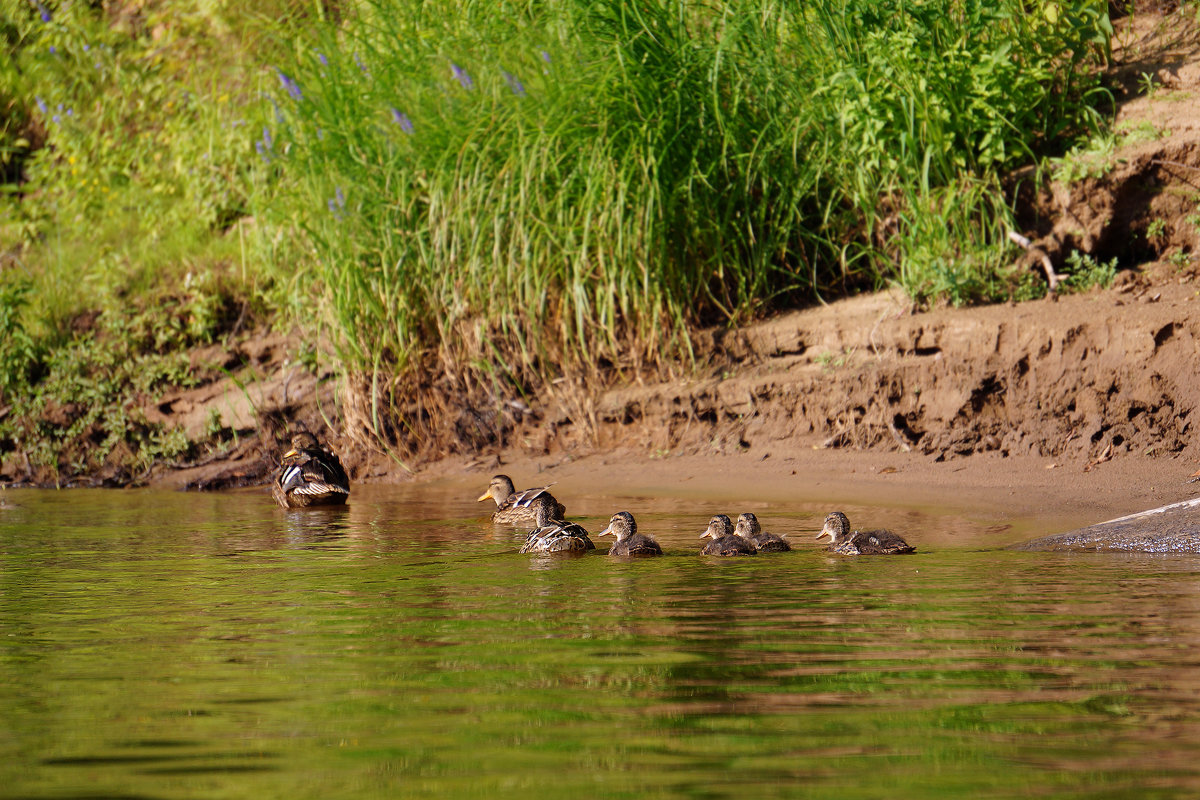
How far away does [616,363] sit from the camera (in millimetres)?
9422

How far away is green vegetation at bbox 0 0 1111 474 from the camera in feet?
28.9

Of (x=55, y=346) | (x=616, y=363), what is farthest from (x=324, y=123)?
(x=55, y=346)

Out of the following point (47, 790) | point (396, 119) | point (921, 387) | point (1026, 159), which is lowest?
point (47, 790)

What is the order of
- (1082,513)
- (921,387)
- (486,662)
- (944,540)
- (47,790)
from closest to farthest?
(47,790) → (486,662) → (944,540) → (1082,513) → (921,387)

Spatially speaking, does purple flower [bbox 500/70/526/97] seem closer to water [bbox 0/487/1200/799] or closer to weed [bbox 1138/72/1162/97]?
water [bbox 0/487/1200/799]

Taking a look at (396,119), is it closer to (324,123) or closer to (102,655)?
(324,123)

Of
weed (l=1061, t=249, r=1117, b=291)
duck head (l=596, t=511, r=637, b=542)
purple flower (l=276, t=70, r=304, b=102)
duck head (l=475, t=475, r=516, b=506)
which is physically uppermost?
purple flower (l=276, t=70, r=304, b=102)

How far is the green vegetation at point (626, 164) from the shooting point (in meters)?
8.82

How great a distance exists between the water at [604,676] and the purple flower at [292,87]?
5.12 metres

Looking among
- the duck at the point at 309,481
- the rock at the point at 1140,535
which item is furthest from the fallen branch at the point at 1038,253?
the duck at the point at 309,481

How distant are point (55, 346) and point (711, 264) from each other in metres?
6.80

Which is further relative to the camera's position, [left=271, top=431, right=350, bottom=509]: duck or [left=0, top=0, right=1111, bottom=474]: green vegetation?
[left=0, top=0, right=1111, bottom=474]: green vegetation

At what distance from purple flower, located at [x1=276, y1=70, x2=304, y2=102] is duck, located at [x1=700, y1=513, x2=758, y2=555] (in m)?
5.78

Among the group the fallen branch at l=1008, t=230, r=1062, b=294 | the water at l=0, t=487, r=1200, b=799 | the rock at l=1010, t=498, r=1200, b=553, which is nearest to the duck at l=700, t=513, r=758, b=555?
the water at l=0, t=487, r=1200, b=799
